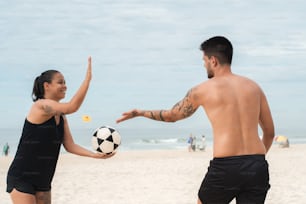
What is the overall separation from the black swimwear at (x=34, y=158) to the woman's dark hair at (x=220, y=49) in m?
1.54

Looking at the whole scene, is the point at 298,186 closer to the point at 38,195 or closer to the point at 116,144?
the point at 116,144

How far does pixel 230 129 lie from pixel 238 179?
1.25 feet

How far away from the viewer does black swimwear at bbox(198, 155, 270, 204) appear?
399cm

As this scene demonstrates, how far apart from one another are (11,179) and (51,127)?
1.89ft

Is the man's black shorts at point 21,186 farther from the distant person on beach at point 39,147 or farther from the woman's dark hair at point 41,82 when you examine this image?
the woman's dark hair at point 41,82

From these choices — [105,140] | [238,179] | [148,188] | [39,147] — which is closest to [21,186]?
[39,147]

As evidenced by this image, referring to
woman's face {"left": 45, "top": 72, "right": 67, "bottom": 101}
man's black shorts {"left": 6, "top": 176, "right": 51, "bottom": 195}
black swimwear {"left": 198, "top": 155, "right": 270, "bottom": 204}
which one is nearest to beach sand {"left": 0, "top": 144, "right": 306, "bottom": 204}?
man's black shorts {"left": 6, "top": 176, "right": 51, "bottom": 195}

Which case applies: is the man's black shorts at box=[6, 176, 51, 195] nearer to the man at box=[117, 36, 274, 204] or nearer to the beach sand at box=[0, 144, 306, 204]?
the man at box=[117, 36, 274, 204]

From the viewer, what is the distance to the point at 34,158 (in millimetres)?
4652

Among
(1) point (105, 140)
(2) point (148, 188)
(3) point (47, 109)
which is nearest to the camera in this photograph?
(3) point (47, 109)

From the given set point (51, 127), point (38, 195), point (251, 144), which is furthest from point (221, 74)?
point (38, 195)

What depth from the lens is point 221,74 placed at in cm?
416

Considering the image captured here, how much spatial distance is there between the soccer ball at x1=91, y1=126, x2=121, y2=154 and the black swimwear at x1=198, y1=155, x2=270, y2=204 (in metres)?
1.63

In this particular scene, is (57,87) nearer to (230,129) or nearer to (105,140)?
(105,140)
